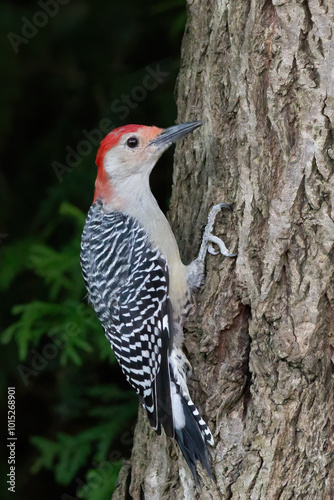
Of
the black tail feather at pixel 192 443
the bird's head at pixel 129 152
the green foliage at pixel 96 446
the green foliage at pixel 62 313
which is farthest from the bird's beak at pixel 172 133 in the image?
the green foliage at pixel 96 446

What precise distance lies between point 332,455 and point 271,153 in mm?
1314

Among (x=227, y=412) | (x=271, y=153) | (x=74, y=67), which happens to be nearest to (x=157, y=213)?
(x=271, y=153)

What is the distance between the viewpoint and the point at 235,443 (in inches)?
105

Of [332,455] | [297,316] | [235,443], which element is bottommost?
[332,455]

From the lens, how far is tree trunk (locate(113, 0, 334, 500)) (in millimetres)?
2416

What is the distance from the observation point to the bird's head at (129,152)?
3.05 meters

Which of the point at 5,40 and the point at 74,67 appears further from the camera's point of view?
the point at 74,67

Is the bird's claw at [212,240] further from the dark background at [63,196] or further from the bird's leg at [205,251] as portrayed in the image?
the dark background at [63,196]

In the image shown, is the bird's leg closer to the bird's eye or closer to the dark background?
the bird's eye

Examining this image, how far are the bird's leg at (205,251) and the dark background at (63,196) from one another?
1049 millimetres

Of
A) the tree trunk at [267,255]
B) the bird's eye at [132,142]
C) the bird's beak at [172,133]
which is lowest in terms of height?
the tree trunk at [267,255]

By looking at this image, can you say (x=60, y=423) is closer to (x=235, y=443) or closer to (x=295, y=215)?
(x=235, y=443)

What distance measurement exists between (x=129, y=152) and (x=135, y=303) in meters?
0.80

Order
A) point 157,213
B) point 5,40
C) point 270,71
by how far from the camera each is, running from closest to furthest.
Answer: point 270,71 < point 157,213 < point 5,40
